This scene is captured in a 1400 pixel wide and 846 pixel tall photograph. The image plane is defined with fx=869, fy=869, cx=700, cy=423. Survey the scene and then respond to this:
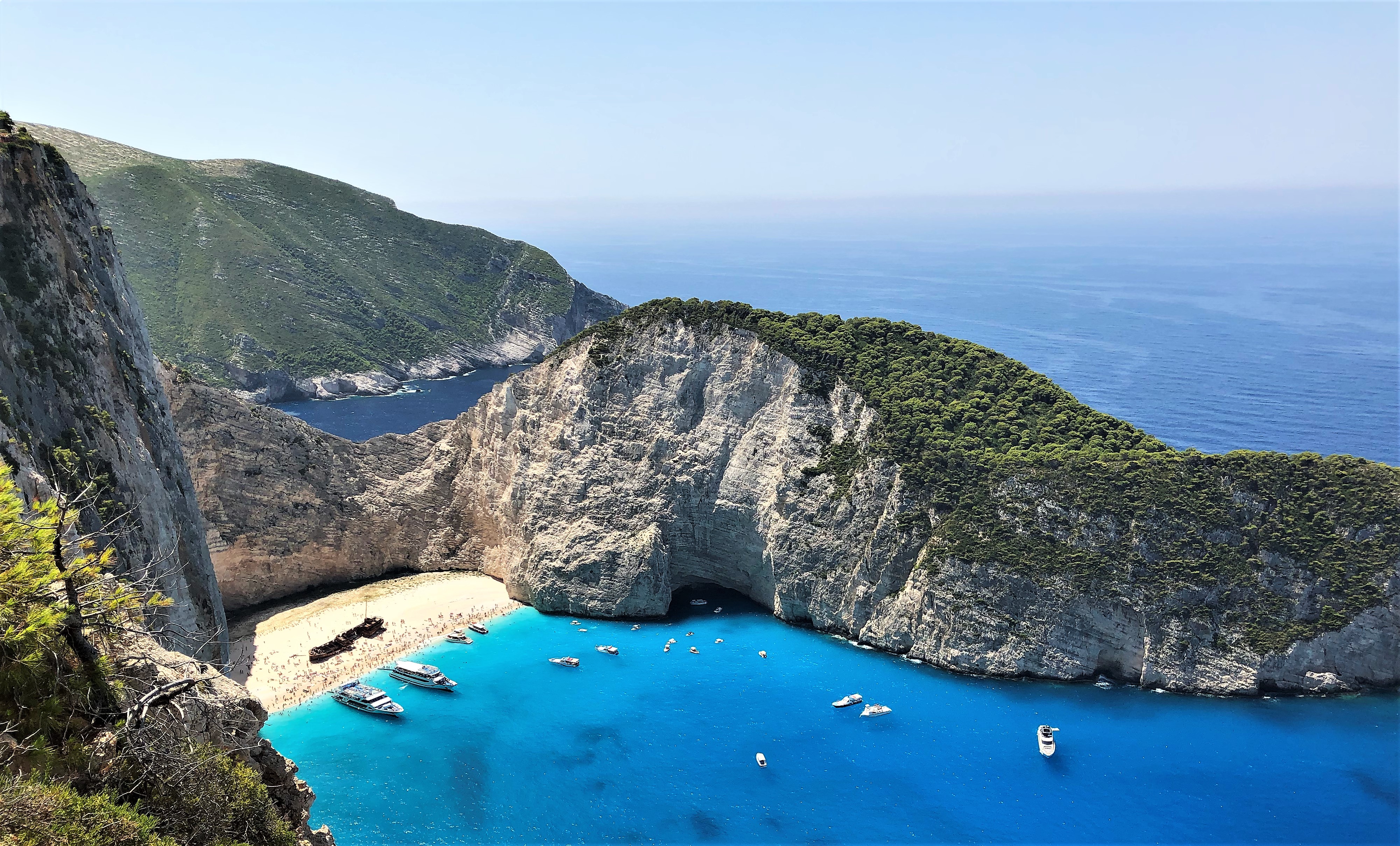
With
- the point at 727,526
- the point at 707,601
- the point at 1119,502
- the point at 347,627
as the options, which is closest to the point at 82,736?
the point at 347,627

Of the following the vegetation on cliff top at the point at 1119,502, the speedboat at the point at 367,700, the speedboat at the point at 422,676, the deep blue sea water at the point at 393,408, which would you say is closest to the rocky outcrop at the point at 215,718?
the speedboat at the point at 367,700

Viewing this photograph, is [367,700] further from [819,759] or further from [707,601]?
[819,759]

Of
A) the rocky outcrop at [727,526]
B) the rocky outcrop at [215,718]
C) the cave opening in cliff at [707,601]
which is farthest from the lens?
the cave opening in cliff at [707,601]

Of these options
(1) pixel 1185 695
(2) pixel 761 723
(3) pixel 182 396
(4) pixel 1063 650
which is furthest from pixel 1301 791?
(3) pixel 182 396

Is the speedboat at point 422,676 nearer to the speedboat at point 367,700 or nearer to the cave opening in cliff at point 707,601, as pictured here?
the speedboat at point 367,700

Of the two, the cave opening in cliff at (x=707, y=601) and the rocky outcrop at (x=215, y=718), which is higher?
the rocky outcrop at (x=215, y=718)

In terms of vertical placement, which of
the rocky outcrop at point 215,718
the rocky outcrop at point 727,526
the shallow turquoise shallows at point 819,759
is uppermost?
the rocky outcrop at point 215,718

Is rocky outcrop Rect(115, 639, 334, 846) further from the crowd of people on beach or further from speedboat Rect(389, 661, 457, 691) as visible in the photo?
the crowd of people on beach

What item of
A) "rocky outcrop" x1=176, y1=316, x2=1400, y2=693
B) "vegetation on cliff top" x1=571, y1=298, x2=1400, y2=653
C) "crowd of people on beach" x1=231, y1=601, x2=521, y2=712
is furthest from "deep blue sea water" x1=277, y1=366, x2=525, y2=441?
"vegetation on cliff top" x1=571, y1=298, x2=1400, y2=653
